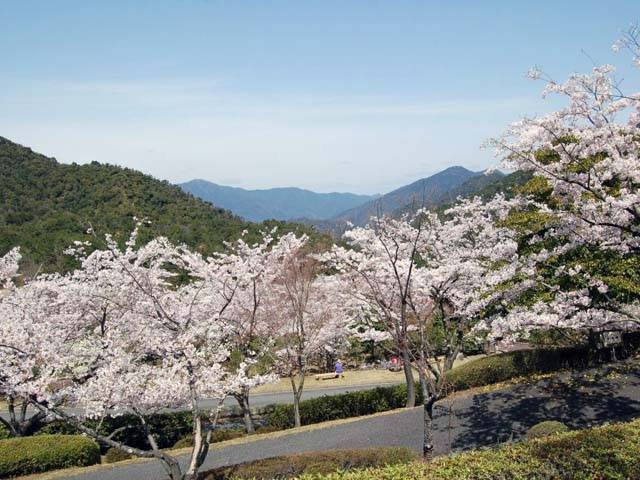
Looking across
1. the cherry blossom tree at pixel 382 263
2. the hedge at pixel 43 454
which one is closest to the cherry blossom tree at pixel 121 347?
the hedge at pixel 43 454

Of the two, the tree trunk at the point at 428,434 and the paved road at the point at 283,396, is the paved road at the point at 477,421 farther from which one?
the paved road at the point at 283,396

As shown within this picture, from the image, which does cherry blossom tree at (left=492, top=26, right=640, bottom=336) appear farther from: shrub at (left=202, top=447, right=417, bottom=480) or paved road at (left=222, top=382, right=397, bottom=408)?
paved road at (left=222, top=382, right=397, bottom=408)

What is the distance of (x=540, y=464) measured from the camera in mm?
6383

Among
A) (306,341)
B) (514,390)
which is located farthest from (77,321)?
(514,390)

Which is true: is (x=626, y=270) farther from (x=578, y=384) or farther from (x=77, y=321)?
(x=77, y=321)

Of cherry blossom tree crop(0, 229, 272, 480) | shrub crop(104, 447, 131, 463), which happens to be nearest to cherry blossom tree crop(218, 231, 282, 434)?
cherry blossom tree crop(0, 229, 272, 480)

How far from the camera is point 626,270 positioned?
11656 mm

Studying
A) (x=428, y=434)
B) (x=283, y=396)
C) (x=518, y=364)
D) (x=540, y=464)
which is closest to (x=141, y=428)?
(x=283, y=396)

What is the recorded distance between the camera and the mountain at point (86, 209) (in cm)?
3794

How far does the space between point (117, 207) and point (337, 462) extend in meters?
39.0

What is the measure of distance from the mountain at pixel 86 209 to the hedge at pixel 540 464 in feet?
96.6

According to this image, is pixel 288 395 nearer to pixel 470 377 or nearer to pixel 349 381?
pixel 349 381

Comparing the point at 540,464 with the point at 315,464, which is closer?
the point at 540,464

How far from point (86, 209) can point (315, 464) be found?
127 ft
